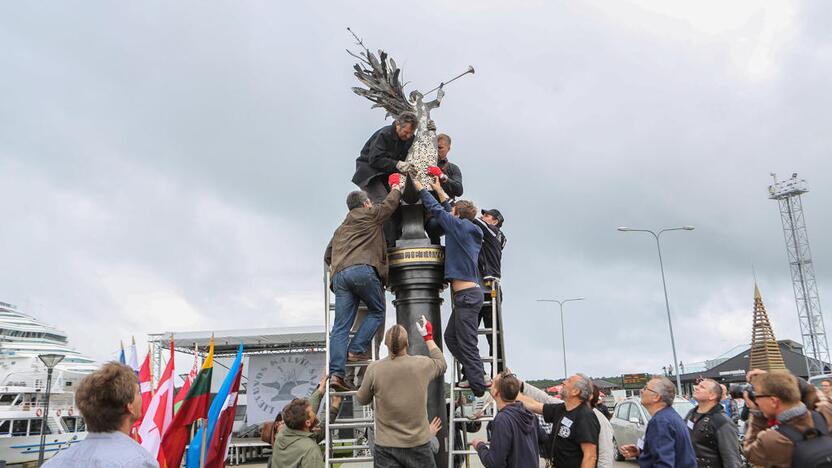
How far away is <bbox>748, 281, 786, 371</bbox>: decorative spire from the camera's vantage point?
Answer: 149 feet

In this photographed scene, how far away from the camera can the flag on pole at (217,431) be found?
7.51 metres

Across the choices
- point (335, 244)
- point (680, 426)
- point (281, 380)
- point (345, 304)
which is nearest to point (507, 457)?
point (680, 426)

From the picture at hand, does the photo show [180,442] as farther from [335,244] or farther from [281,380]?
[281,380]

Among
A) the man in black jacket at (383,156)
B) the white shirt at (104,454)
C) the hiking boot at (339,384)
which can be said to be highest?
the man in black jacket at (383,156)

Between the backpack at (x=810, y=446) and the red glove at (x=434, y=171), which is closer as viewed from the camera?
the backpack at (x=810, y=446)

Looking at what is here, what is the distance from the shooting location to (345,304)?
258 inches

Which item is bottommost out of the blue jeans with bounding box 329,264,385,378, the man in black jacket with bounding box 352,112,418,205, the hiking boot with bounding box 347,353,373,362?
the hiking boot with bounding box 347,353,373,362

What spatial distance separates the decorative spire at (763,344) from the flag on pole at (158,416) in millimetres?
47250

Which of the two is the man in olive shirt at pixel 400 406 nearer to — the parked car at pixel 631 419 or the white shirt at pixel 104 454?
the white shirt at pixel 104 454

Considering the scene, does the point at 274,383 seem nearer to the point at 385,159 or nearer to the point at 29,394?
the point at 385,159

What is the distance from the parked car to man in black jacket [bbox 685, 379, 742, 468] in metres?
10.1

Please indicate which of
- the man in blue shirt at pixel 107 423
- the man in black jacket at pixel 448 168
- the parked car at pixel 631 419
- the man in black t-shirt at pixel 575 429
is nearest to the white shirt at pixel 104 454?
the man in blue shirt at pixel 107 423

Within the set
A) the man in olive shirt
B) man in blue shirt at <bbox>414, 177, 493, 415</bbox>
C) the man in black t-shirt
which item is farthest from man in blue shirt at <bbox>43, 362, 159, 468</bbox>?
man in blue shirt at <bbox>414, 177, 493, 415</bbox>

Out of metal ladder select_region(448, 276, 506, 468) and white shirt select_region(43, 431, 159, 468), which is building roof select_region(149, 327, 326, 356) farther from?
white shirt select_region(43, 431, 159, 468)
